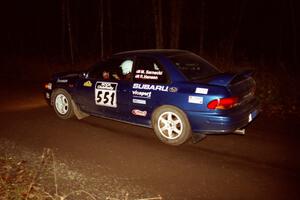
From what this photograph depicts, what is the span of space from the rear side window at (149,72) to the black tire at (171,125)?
0.54 metres

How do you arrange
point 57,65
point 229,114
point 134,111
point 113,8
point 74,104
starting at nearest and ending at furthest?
point 229,114 → point 134,111 → point 74,104 → point 57,65 → point 113,8

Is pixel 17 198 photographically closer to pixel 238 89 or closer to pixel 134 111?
pixel 134 111

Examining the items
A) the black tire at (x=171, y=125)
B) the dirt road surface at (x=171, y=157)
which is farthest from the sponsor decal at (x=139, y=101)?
the dirt road surface at (x=171, y=157)

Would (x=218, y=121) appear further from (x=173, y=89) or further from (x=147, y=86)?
(x=147, y=86)

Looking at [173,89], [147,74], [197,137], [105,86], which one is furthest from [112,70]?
[197,137]

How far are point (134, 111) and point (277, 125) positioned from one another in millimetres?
3134

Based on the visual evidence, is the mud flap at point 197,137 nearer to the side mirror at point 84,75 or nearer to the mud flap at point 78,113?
the side mirror at point 84,75

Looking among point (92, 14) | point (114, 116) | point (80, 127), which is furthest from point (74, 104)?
point (92, 14)

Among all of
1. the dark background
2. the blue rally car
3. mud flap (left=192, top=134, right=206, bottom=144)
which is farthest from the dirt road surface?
the dark background

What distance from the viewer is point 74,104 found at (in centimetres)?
780

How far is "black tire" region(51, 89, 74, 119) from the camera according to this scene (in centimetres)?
783

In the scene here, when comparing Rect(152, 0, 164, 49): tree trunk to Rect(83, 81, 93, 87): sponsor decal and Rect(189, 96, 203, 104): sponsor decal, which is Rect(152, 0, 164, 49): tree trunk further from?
Rect(189, 96, 203, 104): sponsor decal

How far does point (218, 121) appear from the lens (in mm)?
5578

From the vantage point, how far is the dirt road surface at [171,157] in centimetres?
454
